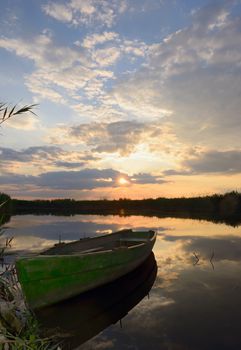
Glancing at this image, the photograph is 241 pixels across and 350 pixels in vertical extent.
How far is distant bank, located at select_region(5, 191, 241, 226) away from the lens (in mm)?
45875

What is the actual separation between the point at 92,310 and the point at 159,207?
→ 50.7m

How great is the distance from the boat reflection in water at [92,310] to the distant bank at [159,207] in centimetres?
2605

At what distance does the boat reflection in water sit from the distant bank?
26.1m

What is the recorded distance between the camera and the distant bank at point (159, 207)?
45.9 m

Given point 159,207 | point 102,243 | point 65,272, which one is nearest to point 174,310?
point 65,272

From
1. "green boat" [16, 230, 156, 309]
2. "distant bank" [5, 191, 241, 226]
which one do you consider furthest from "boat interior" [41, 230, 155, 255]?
"distant bank" [5, 191, 241, 226]

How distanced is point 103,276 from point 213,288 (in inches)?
138

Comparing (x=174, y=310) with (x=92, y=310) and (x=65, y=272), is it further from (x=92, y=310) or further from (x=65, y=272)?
(x=65, y=272)

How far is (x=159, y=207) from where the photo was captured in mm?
59562

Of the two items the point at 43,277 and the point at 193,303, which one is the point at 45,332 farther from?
the point at 193,303

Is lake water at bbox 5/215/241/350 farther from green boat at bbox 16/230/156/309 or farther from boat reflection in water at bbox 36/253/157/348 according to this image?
green boat at bbox 16/230/156/309

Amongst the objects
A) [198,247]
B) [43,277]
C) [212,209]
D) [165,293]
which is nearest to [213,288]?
[165,293]

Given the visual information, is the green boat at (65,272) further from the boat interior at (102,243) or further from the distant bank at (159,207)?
the distant bank at (159,207)

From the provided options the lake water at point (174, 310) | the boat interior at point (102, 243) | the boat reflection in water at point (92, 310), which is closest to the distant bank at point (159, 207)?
the boat interior at point (102, 243)
